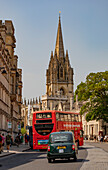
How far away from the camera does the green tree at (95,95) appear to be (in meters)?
68.1

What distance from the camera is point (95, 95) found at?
69.8 m

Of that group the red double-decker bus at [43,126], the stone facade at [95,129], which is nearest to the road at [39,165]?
the red double-decker bus at [43,126]

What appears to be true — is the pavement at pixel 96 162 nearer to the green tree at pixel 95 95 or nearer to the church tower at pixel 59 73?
the green tree at pixel 95 95

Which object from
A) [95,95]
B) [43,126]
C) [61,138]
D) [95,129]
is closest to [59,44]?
[95,129]

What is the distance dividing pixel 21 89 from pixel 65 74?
97.0 metres

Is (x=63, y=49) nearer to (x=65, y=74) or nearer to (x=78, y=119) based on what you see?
(x=65, y=74)

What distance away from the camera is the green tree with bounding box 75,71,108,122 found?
68.1 metres

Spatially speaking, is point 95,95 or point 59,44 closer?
point 95,95

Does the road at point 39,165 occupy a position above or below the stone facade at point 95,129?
below

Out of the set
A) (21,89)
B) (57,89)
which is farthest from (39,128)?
(57,89)

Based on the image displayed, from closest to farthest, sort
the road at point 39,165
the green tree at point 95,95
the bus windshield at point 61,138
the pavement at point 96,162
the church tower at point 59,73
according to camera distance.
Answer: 1. the pavement at point 96,162
2. the road at point 39,165
3. the bus windshield at point 61,138
4. the green tree at point 95,95
5. the church tower at point 59,73

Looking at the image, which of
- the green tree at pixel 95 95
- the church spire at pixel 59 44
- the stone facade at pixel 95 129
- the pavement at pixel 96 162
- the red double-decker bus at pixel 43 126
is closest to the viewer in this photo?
the pavement at pixel 96 162

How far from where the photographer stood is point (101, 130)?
8631cm

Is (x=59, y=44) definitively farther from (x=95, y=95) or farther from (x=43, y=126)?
(x=43, y=126)
